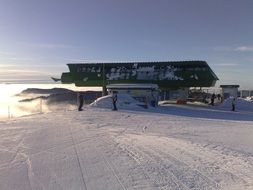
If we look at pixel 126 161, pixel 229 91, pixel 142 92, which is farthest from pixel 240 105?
pixel 126 161

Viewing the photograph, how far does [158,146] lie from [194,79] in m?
41.3

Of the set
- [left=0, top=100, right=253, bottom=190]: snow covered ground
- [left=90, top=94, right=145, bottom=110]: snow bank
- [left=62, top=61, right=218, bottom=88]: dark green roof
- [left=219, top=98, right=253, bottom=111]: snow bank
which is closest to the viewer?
[left=0, top=100, right=253, bottom=190]: snow covered ground

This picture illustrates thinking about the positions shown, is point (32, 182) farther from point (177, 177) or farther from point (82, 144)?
point (82, 144)

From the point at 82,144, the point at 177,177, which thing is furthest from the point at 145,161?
the point at 82,144

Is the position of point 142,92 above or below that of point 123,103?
above

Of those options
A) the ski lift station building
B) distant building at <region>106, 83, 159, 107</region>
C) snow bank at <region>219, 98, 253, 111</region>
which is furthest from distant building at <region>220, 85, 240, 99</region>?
distant building at <region>106, 83, 159, 107</region>

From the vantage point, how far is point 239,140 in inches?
638

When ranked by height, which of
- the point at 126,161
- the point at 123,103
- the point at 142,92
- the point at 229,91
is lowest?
the point at 123,103

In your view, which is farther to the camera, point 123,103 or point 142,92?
point 142,92

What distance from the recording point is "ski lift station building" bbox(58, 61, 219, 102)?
5459 cm

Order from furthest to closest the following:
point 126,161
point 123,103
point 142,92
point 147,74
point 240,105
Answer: point 147,74 < point 240,105 < point 142,92 < point 123,103 < point 126,161

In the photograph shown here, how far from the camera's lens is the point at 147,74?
57.9 m

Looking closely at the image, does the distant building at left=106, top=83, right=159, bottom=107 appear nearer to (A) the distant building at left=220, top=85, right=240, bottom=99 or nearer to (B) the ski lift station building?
(B) the ski lift station building

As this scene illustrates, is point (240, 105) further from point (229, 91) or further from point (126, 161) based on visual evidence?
point (126, 161)
